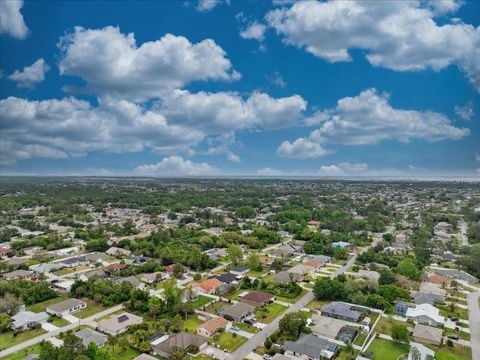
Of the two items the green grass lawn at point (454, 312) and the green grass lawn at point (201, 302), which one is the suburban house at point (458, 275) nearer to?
the green grass lawn at point (454, 312)

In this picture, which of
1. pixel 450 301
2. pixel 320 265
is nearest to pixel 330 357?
pixel 450 301

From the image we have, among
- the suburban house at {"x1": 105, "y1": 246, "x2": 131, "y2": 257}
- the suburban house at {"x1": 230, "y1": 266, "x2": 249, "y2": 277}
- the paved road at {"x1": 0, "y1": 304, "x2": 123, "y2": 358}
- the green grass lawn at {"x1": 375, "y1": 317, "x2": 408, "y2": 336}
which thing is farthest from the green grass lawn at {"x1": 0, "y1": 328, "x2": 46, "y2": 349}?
the green grass lawn at {"x1": 375, "y1": 317, "x2": 408, "y2": 336}

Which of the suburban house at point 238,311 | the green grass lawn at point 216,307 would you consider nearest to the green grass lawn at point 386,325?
the suburban house at point 238,311

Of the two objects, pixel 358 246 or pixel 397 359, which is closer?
pixel 397 359

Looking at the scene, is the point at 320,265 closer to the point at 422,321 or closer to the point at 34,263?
the point at 422,321

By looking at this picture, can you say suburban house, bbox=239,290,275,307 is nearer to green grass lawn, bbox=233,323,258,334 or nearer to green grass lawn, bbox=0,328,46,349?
green grass lawn, bbox=233,323,258,334

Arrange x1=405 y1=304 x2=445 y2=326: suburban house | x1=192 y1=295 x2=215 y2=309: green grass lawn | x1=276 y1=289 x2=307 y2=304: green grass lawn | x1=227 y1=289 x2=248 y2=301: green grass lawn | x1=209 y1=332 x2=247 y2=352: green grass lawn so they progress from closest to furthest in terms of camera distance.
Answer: x1=209 y1=332 x2=247 y2=352: green grass lawn, x1=405 y1=304 x2=445 y2=326: suburban house, x1=192 y1=295 x2=215 y2=309: green grass lawn, x1=276 y1=289 x2=307 y2=304: green grass lawn, x1=227 y1=289 x2=248 y2=301: green grass lawn

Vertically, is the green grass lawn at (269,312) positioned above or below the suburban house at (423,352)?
below
